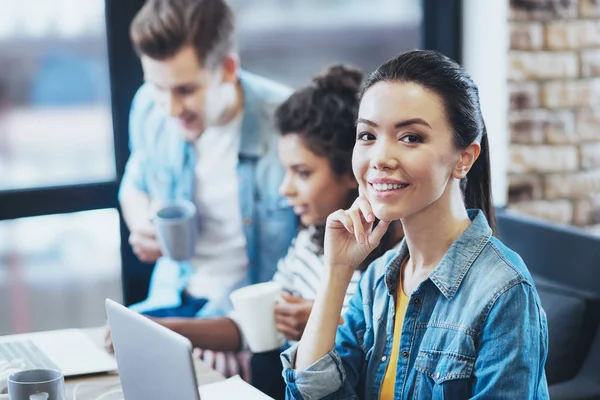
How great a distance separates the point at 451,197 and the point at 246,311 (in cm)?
79

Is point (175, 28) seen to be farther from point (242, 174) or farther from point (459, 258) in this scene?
point (459, 258)

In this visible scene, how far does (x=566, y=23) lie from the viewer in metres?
2.95

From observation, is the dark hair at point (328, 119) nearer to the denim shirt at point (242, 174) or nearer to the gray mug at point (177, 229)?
the denim shirt at point (242, 174)

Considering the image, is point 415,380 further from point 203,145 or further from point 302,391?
point 203,145

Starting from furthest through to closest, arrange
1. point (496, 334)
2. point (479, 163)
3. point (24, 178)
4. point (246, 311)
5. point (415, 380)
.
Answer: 1. point (24, 178)
2. point (246, 311)
3. point (479, 163)
4. point (415, 380)
5. point (496, 334)

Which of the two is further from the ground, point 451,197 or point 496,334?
point 451,197

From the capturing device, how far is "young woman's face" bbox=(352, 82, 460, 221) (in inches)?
56.9

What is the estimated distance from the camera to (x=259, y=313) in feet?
7.03

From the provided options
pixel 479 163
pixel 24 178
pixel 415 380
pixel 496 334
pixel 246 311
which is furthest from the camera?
pixel 24 178

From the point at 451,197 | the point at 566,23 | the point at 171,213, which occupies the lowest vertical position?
the point at 171,213

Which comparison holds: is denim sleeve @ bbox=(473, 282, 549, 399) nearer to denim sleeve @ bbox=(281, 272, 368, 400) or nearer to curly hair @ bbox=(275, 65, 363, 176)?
denim sleeve @ bbox=(281, 272, 368, 400)

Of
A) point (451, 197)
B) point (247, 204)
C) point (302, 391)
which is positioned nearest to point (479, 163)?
point (451, 197)

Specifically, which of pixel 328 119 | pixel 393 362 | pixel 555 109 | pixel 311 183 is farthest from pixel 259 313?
pixel 555 109

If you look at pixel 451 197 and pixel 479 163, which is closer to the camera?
pixel 451 197
